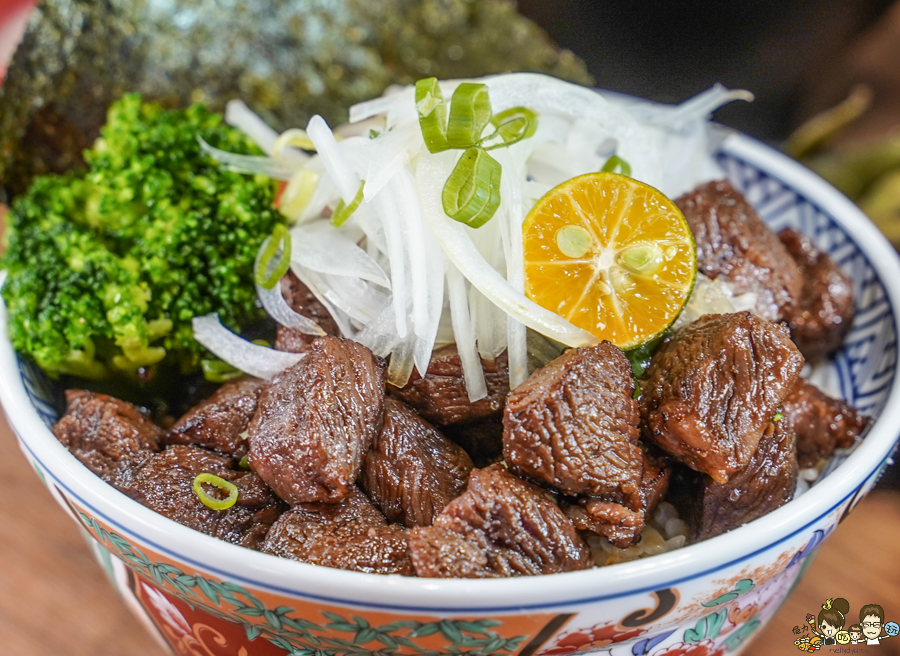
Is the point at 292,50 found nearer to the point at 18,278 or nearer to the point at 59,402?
the point at 18,278

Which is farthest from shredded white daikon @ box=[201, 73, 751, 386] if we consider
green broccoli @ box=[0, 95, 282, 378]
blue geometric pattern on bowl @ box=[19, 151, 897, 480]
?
blue geometric pattern on bowl @ box=[19, 151, 897, 480]

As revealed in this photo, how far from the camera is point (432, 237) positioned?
5.78ft

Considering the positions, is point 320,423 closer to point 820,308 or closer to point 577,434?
point 577,434

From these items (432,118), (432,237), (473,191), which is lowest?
(432,237)

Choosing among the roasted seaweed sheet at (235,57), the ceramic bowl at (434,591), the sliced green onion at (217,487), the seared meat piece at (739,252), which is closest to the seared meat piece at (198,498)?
the sliced green onion at (217,487)

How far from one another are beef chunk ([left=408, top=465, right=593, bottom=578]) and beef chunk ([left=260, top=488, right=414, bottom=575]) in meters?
0.08

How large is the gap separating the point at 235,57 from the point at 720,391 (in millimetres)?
2351

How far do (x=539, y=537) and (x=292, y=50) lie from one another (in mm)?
2453

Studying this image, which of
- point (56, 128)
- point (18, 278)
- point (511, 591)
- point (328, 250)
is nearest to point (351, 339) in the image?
point (328, 250)

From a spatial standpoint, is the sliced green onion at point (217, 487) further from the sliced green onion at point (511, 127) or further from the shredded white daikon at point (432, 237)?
the sliced green onion at point (511, 127)

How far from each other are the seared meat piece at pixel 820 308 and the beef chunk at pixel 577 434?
2.95 ft

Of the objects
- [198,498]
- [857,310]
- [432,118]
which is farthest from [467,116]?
[857,310]

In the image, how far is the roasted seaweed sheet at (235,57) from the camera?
252cm

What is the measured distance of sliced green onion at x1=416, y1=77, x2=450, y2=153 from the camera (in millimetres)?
1746
